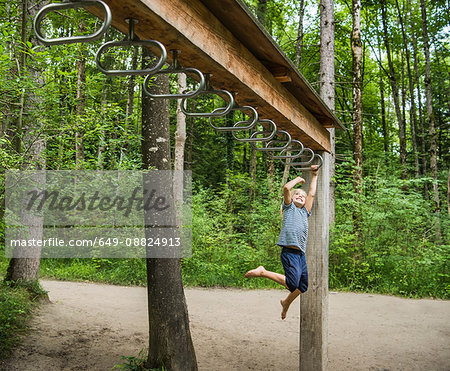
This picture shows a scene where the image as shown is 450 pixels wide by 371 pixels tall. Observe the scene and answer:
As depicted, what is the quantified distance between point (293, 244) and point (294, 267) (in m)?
0.20

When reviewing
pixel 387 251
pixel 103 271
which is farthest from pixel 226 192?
pixel 387 251

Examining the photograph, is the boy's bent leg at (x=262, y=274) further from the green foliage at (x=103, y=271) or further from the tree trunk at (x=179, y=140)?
the green foliage at (x=103, y=271)

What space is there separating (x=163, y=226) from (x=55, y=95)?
6.35ft

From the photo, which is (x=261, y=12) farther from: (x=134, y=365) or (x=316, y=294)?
(x=134, y=365)

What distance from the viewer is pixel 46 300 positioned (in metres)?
6.61

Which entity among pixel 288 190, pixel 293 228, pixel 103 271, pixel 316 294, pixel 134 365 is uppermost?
pixel 288 190

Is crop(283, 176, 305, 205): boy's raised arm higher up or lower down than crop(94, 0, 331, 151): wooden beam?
lower down

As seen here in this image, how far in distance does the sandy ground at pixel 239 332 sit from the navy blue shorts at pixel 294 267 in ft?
7.11

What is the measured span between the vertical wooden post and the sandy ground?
140cm

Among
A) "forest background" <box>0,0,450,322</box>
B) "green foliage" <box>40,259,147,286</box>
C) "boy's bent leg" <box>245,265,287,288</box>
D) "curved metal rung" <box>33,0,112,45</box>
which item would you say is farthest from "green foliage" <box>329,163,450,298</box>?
"curved metal rung" <box>33,0,112,45</box>

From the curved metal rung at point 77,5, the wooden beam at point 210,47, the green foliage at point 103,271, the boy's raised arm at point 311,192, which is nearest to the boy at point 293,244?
the boy's raised arm at point 311,192

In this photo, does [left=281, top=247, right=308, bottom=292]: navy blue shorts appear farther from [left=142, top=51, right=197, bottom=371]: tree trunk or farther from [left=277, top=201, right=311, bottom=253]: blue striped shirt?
[left=142, top=51, right=197, bottom=371]: tree trunk

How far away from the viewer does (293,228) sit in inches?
137

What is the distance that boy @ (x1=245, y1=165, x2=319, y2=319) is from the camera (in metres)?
3.46
